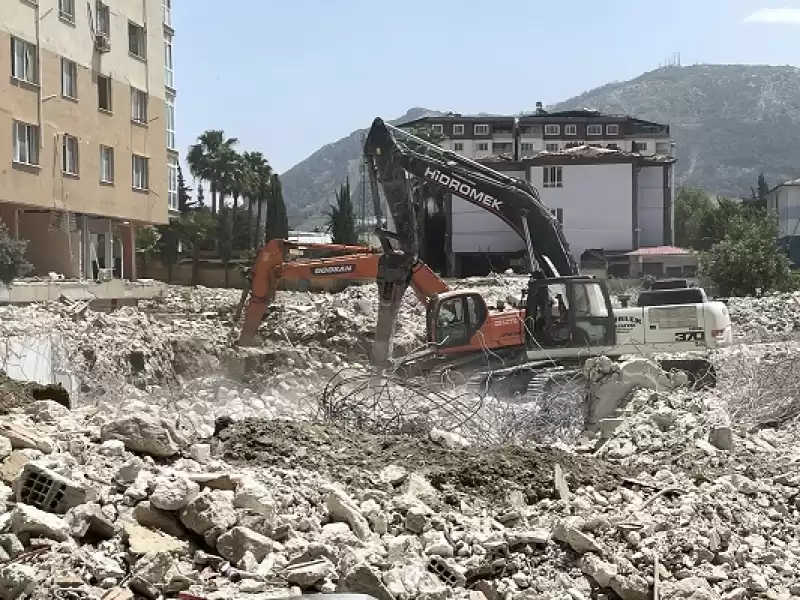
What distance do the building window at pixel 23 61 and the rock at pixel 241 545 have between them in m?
23.1

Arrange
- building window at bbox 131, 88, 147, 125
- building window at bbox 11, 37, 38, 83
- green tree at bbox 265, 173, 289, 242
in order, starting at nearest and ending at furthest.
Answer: building window at bbox 11, 37, 38, 83, building window at bbox 131, 88, 147, 125, green tree at bbox 265, 173, 289, 242

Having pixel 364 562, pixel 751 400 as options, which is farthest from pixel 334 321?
pixel 364 562

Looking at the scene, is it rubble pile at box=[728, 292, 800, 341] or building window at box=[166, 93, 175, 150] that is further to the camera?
building window at box=[166, 93, 175, 150]

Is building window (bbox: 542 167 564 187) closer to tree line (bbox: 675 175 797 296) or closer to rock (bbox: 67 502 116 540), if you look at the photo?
tree line (bbox: 675 175 797 296)

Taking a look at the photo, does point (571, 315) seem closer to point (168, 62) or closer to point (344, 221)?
point (168, 62)

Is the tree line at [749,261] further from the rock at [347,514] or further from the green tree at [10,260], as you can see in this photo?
the rock at [347,514]

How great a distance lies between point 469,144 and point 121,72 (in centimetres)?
4609

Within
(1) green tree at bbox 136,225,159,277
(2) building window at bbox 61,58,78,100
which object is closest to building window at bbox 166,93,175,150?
(2) building window at bbox 61,58,78,100

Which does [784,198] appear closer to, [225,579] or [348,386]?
[348,386]

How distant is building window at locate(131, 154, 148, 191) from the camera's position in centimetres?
3253

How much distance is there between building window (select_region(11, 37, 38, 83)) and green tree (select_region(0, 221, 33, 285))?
Result: 15.2 ft

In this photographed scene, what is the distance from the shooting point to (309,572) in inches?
209

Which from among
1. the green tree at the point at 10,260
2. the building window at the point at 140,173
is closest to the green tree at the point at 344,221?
the building window at the point at 140,173

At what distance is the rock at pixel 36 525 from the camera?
17.3 ft
